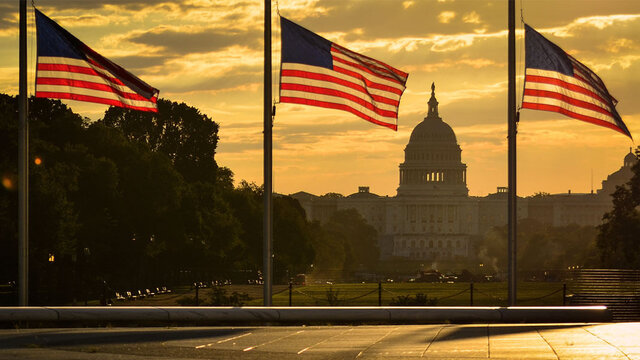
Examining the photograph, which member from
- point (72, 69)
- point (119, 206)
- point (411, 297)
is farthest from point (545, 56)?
point (119, 206)

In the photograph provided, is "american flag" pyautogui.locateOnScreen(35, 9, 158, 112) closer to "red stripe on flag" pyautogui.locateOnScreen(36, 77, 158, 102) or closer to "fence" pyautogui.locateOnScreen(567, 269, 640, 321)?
"red stripe on flag" pyautogui.locateOnScreen(36, 77, 158, 102)

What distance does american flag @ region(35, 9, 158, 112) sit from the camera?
32562 mm

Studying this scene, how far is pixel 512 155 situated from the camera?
3412 cm

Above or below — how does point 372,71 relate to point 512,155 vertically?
above

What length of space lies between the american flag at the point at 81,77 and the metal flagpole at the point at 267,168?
9.53ft

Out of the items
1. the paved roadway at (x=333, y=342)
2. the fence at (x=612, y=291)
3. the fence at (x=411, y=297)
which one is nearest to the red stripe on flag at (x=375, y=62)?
the paved roadway at (x=333, y=342)

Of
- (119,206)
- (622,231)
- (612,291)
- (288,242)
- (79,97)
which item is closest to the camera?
(79,97)

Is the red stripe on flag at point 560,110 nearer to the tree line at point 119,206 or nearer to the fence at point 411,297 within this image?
the fence at point 411,297

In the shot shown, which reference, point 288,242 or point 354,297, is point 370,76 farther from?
point 288,242

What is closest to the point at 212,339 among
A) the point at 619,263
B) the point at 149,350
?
the point at 149,350

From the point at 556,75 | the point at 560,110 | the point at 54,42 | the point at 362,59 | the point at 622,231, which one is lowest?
the point at 622,231

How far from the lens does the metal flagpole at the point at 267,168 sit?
32.5 m

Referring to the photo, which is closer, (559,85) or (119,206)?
(559,85)

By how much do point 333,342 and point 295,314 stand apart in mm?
4437
